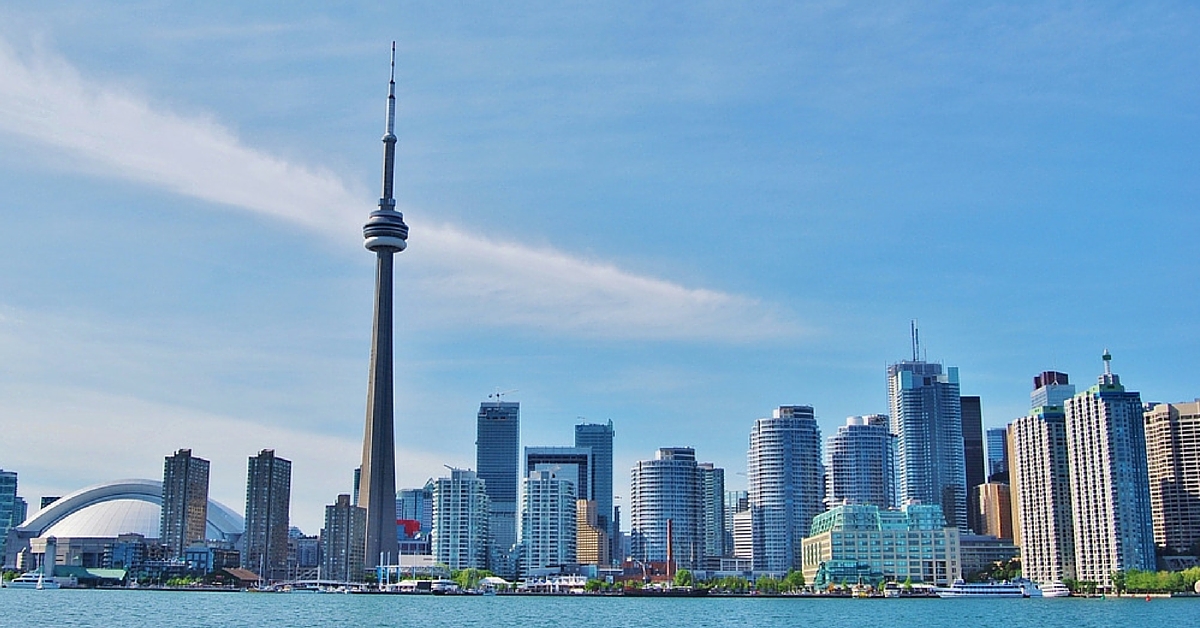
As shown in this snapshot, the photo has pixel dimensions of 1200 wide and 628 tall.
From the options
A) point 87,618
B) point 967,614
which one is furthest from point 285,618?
point 967,614

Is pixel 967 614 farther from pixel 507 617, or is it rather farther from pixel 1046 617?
pixel 507 617

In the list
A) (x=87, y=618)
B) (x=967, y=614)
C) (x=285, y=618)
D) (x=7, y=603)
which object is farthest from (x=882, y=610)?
(x=7, y=603)

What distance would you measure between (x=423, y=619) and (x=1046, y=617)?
6738 cm


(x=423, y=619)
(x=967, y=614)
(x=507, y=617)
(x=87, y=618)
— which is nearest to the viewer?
(x=87, y=618)

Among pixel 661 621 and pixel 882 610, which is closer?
pixel 661 621

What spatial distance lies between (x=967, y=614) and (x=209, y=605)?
3595 inches

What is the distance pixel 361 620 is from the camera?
13100 cm

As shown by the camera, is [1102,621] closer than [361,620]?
No

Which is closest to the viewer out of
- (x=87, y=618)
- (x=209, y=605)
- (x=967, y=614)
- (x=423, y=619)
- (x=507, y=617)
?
(x=87, y=618)

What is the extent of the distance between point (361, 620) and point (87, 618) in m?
24.9

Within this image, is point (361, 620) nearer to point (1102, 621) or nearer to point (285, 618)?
point (285, 618)

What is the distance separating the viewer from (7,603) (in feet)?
547

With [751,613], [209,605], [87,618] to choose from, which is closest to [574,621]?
[751,613]

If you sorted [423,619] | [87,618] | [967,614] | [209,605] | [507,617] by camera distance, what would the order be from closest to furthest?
[87,618] < [423,619] < [507,617] < [967,614] < [209,605]
